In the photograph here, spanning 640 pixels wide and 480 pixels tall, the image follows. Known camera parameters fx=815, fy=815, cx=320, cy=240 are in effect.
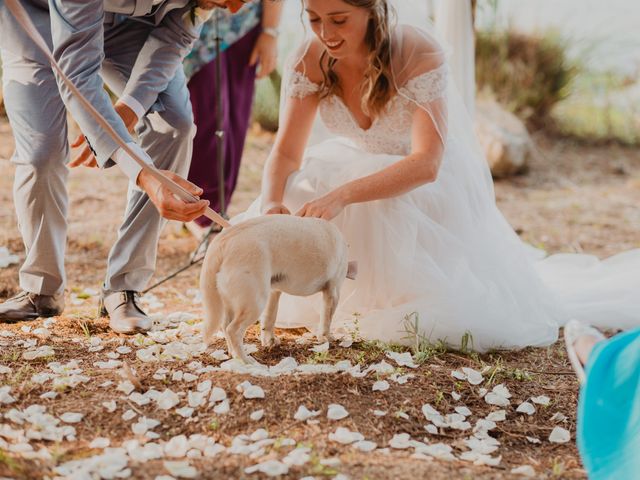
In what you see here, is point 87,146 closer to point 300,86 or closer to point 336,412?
point 300,86

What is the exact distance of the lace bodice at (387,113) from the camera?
148 inches

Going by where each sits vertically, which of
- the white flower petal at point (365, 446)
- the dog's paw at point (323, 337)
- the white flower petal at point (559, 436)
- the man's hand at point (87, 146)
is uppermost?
the man's hand at point (87, 146)

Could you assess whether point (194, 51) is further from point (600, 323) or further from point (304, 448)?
point (304, 448)

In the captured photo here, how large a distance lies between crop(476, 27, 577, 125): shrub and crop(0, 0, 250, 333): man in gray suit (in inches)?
242

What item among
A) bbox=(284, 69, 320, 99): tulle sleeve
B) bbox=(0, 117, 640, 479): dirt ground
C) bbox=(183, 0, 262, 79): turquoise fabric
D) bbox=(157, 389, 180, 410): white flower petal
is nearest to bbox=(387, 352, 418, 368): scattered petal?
bbox=(0, 117, 640, 479): dirt ground

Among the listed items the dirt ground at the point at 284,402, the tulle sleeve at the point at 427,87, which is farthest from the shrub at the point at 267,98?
the tulle sleeve at the point at 427,87

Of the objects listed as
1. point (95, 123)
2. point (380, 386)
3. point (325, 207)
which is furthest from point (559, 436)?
point (95, 123)

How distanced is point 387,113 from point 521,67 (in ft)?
19.7

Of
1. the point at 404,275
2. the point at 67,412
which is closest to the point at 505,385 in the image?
the point at 404,275

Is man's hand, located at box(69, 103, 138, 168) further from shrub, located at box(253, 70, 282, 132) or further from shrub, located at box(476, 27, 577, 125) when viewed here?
shrub, located at box(476, 27, 577, 125)

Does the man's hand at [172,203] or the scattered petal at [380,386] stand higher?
the man's hand at [172,203]

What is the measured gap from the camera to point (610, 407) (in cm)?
236

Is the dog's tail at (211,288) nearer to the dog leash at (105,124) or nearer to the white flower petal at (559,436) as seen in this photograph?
the dog leash at (105,124)

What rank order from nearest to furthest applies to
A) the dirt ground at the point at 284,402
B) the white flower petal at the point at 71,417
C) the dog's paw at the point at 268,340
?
1. the dirt ground at the point at 284,402
2. the white flower petal at the point at 71,417
3. the dog's paw at the point at 268,340
